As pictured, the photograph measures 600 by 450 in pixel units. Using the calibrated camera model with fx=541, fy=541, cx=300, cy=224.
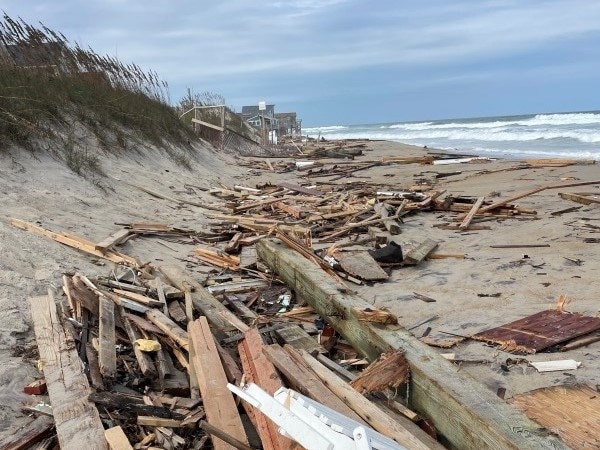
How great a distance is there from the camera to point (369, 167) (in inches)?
770

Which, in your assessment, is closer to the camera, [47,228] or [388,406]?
[388,406]

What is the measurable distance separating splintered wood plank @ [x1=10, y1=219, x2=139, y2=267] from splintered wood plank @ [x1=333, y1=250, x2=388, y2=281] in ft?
7.83

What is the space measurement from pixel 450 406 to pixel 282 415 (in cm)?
103

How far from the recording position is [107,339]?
3812 mm

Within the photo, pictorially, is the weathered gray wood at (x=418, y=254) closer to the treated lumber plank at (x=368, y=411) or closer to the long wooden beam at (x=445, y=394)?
the long wooden beam at (x=445, y=394)

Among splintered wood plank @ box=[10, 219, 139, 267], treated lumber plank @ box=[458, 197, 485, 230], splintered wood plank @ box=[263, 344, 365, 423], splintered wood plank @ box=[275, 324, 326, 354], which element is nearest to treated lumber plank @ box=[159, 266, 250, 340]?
splintered wood plank @ box=[275, 324, 326, 354]

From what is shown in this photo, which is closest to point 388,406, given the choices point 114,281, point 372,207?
point 114,281

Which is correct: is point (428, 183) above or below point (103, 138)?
below

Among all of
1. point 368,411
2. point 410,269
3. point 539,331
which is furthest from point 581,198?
point 368,411

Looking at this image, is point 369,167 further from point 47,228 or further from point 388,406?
point 388,406

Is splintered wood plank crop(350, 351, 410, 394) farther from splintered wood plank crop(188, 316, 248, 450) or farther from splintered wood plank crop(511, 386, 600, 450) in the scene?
splintered wood plank crop(188, 316, 248, 450)

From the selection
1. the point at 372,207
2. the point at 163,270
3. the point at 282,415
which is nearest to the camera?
the point at 282,415

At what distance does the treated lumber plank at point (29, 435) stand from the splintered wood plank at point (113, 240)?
3.21 meters

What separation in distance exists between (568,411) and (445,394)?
28.0 inches
